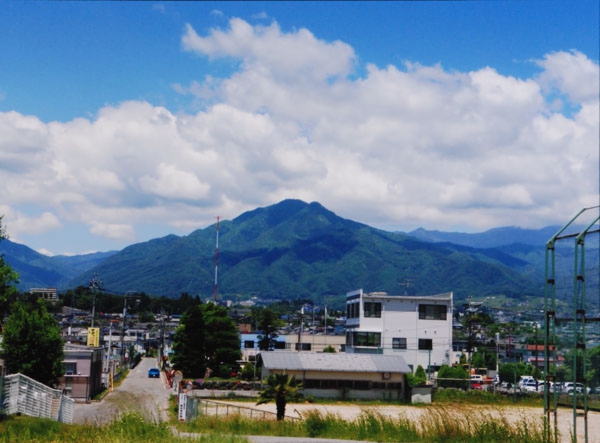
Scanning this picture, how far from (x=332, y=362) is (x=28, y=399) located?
2859cm

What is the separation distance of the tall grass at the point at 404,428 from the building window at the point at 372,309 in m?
44.1

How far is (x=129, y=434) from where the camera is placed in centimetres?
1380

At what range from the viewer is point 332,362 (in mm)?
48062

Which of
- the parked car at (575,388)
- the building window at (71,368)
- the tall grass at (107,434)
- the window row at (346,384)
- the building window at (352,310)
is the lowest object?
the window row at (346,384)

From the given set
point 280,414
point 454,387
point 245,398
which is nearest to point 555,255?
point 280,414

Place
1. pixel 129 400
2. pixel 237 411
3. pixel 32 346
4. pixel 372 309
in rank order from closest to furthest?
pixel 237 411, pixel 32 346, pixel 129 400, pixel 372 309

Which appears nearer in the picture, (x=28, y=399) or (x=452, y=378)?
(x=28, y=399)

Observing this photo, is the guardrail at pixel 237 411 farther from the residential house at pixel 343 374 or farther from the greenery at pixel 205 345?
the greenery at pixel 205 345

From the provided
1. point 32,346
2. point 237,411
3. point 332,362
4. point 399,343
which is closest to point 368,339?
point 399,343

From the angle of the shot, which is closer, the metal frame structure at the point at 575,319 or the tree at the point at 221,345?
the metal frame structure at the point at 575,319

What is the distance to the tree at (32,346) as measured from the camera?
3709 centimetres

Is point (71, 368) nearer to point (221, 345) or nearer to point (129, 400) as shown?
point (129, 400)

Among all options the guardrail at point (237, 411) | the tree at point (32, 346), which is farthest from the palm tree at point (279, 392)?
the tree at point (32, 346)

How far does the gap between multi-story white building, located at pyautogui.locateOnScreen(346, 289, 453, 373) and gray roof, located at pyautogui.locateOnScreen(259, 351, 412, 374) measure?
1337 cm
